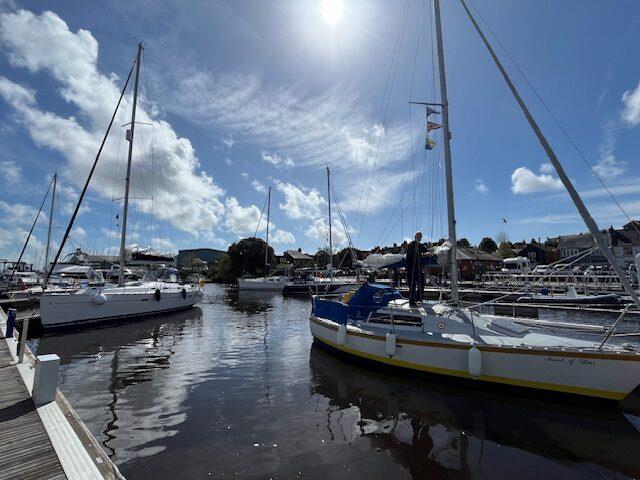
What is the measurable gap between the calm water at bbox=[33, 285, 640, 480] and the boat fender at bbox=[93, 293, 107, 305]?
9007 mm

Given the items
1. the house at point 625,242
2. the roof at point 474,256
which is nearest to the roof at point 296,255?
the roof at point 474,256

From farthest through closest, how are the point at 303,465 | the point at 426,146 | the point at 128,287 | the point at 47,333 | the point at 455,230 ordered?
the point at 128,287 < the point at 47,333 < the point at 426,146 < the point at 455,230 < the point at 303,465

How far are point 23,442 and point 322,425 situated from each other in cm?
567

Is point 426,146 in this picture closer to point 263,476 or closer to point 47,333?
point 263,476

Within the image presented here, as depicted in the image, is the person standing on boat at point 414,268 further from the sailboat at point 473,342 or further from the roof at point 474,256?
the roof at point 474,256

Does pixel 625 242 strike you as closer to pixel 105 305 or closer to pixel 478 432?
pixel 478 432

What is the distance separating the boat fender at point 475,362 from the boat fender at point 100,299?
22.0 metres

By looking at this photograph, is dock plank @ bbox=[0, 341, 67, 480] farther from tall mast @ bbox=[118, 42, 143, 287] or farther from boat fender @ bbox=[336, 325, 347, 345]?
tall mast @ bbox=[118, 42, 143, 287]

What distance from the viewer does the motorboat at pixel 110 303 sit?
66.6 feet

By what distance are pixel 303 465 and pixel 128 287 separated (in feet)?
78.5

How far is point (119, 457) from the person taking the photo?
670 centimetres

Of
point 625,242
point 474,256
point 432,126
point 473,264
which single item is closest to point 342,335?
point 432,126

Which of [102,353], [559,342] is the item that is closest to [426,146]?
[559,342]

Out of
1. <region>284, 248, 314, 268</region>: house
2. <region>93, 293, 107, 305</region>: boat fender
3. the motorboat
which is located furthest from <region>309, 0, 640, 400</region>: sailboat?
<region>284, 248, 314, 268</region>: house
